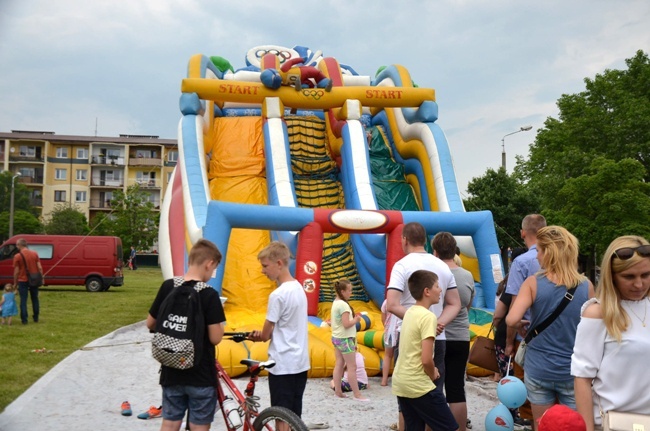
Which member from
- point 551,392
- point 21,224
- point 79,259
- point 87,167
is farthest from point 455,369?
point 87,167

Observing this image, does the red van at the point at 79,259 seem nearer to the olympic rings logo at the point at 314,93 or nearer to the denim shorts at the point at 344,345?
the olympic rings logo at the point at 314,93

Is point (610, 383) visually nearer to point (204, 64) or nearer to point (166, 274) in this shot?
point (166, 274)

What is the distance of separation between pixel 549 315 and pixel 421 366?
0.74 metres

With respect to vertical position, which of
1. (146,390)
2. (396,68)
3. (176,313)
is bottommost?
(146,390)

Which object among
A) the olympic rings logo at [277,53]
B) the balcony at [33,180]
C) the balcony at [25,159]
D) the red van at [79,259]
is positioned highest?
the balcony at [25,159]

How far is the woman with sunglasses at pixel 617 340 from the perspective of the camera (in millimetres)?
2334

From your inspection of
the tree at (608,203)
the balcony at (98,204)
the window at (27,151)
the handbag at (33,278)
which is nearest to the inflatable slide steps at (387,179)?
the handbag at (33,278)

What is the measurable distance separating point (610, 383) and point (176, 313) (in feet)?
6.67

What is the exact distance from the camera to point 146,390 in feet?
20.6

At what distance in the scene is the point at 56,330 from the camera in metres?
10.2

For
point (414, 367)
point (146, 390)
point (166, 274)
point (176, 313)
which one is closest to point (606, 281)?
point (414, 367)

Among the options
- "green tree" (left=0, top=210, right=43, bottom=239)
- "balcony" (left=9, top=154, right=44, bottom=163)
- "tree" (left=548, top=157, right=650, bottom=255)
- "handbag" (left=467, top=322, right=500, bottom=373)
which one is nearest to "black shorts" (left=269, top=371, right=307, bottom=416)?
"handbag" (left=467, top=322, right=500, bottom=373)

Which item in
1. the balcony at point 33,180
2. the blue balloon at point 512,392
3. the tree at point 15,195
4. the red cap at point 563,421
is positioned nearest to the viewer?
the red cap at point 563,421

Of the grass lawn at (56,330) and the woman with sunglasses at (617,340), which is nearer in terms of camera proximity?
the woman with sunglasses at (617,340)
